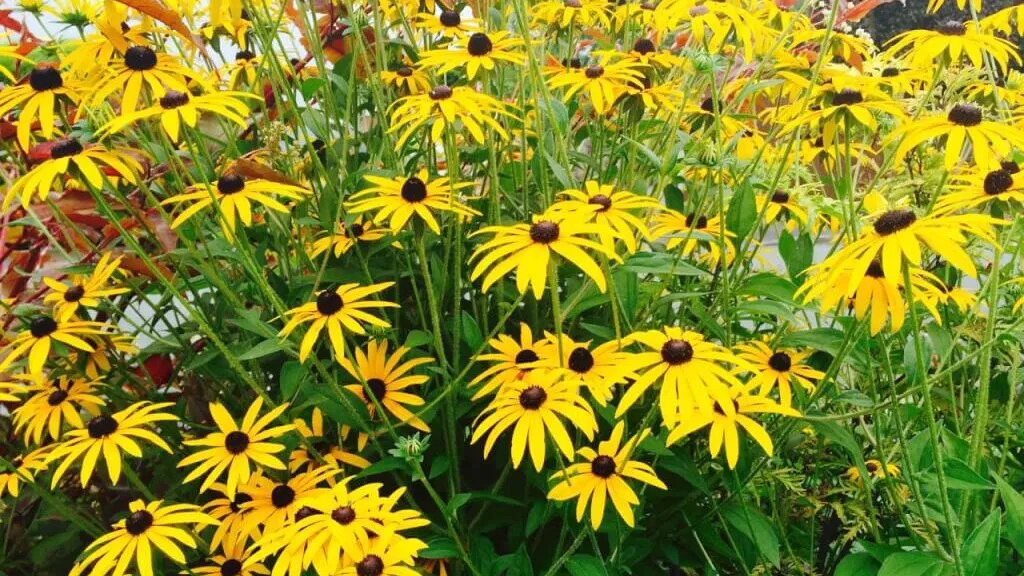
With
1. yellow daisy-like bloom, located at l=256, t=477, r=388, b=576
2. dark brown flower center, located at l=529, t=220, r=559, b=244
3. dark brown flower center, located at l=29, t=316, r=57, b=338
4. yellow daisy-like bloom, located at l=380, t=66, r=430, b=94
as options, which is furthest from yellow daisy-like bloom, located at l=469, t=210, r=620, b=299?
dark brown flower center, located at l=29, t=316, r=57, b=338

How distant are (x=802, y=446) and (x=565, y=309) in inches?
19.6

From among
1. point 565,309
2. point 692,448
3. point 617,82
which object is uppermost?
point 617,82

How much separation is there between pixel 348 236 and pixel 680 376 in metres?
0.50

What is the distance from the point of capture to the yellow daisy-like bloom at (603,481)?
0.75m

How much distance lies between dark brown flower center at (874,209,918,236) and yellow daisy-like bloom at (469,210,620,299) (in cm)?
19

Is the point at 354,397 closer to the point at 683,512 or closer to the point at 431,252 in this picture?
the point at 431,252

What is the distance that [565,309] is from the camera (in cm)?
88

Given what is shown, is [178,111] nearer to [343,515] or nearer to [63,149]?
[63,149]

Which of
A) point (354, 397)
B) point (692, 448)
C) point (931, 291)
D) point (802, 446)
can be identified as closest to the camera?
point (931, 291)

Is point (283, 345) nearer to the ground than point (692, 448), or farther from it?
farther from it

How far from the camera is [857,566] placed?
873 mm

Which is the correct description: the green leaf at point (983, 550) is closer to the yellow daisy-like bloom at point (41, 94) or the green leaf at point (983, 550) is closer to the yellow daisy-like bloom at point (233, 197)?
the yellow daisy-like bloom at point (233, 197)

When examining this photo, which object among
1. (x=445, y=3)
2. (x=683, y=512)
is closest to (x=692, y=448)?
(x=683, y=512)

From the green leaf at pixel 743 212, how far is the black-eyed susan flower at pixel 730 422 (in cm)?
23
